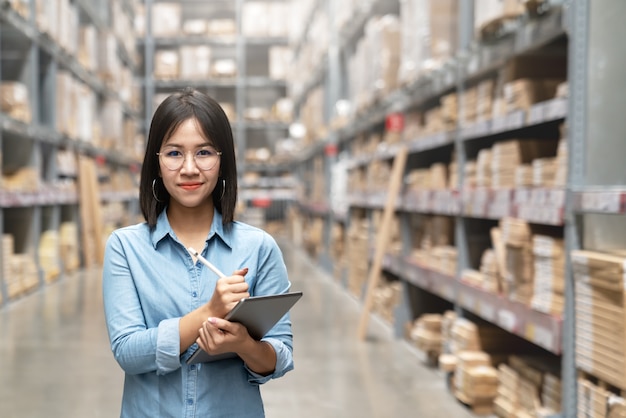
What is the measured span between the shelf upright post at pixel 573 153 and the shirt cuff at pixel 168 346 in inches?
87.1

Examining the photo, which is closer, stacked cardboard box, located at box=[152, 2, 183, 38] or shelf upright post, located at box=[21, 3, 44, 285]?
shelf upright post, located at box=[21, 3, 44, 285]

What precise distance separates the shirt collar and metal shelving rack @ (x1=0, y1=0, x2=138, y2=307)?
6713 mm

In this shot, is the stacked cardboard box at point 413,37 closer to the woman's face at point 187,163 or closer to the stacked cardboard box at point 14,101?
the woman's face at point 187,163

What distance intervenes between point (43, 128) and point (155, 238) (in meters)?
8.94

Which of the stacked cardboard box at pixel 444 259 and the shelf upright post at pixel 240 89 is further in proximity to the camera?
the shelf upright post at pixel 240 89

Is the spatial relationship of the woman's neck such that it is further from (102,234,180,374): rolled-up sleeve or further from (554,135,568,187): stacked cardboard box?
(554,135,568,187): stacked cardboard box

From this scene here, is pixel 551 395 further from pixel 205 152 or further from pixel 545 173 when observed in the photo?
pixel 205 152

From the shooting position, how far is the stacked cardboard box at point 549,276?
11.3 ft

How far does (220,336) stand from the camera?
1.48 m

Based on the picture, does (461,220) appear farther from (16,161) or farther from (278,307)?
(16,161)

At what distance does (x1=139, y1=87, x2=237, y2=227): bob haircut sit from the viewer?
1662 millimetres

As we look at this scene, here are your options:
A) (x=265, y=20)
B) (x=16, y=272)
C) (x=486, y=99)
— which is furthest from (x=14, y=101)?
(x=265, y=20)

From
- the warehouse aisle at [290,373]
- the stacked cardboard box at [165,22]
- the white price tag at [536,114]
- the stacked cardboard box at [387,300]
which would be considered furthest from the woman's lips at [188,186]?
the stacked cardboard box at [165,22]

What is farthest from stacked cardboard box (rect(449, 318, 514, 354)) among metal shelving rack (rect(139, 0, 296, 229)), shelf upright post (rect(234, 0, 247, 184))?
shelf upright post (rect(234, 0, 247, 184))
